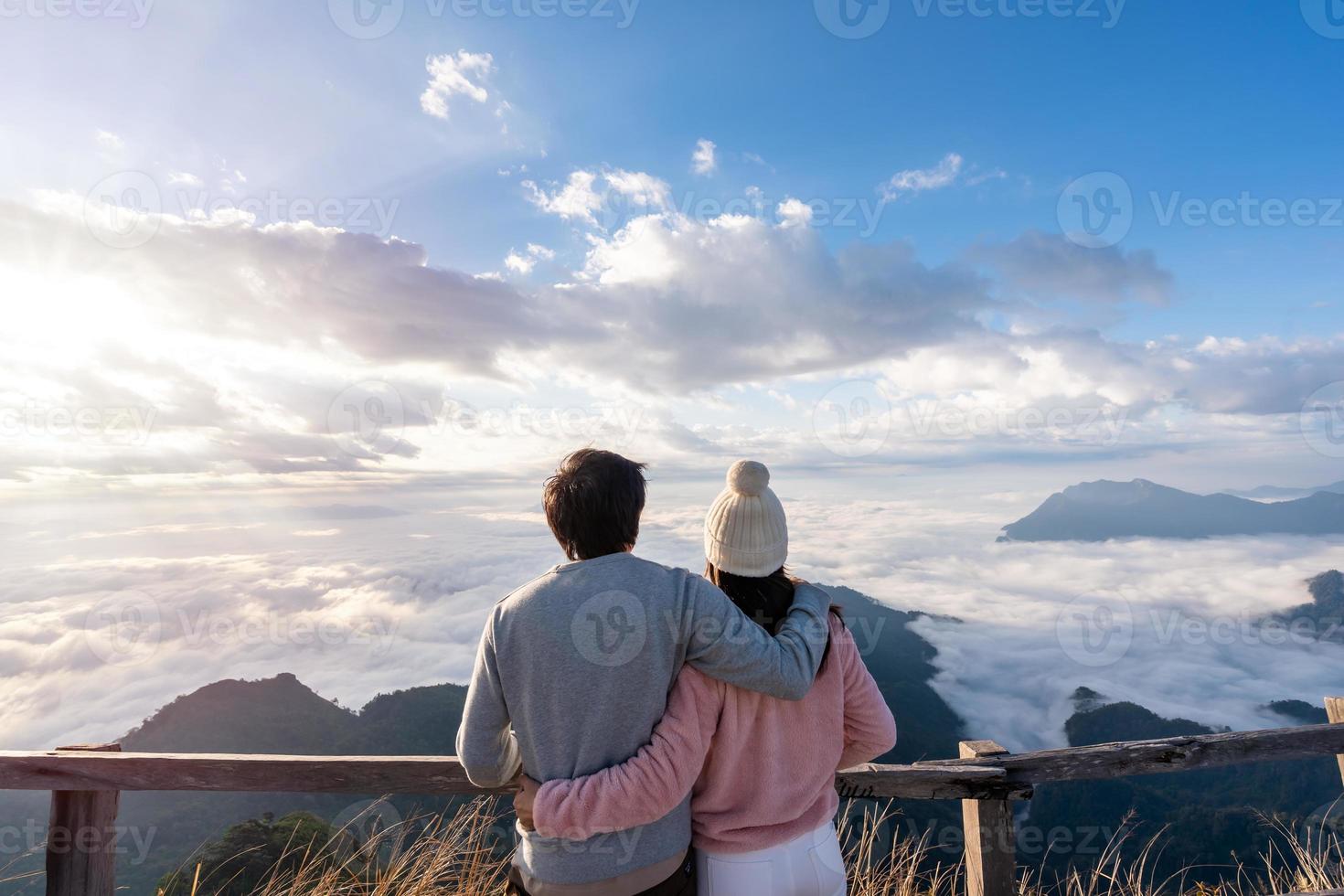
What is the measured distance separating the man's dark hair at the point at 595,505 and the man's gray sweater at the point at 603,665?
0.23ft

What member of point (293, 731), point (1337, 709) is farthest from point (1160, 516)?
point (1337, 709)

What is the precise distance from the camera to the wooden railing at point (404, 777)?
2.66 metres

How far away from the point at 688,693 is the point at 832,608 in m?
0.52

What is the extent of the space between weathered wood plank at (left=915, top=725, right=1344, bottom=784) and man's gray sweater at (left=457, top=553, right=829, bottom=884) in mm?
1637

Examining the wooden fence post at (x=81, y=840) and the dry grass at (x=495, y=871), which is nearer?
the wooden fence post at (x=81, y=840)

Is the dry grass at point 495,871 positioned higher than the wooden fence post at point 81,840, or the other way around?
the wooden fence post at point 81,840

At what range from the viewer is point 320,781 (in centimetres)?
266

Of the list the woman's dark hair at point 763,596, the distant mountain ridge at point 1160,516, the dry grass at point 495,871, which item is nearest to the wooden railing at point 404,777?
→ the dry grass at point 495,871

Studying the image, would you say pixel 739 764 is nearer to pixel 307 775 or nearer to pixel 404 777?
pixel 404 777

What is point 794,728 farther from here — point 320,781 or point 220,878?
point 220,878

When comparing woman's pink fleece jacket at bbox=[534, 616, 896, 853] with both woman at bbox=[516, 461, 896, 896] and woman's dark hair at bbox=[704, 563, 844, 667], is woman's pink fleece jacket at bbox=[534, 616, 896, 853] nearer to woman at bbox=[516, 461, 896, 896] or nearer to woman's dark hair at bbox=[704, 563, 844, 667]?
woman at bbox=[516, 461, 896, 896]

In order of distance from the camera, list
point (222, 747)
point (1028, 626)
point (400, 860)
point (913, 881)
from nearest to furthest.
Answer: point (400, 860) < point (913, 881) < point (222, 747) < point (1028, 626)

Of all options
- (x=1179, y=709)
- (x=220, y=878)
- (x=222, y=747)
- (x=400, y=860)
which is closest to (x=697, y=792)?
(x=400, y=860)

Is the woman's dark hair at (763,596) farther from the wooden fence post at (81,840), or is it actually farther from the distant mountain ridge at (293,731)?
the distant mountain ridge at (293,731)
